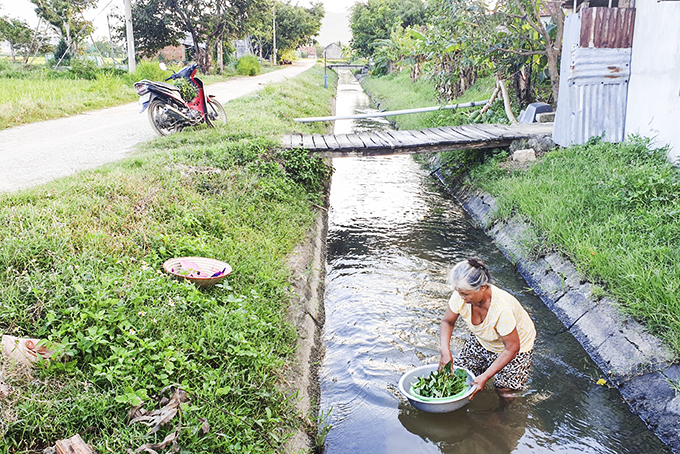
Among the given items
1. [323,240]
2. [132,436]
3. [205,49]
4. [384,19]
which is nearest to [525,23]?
[323,240]

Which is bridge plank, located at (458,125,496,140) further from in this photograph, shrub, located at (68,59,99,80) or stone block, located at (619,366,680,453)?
shrub, located at (68,59,99,80)

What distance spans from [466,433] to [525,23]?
8925 millimetres

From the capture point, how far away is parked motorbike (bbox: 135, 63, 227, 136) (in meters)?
8.16

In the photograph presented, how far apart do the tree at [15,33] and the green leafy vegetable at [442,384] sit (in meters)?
27.1

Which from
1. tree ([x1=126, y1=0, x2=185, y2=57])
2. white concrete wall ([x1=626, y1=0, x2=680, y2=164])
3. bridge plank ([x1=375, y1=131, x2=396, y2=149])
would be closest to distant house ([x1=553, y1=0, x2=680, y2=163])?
white concrete wall ([x1=626, y1=0, x2=680, y2=164])

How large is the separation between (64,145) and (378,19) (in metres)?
34.7

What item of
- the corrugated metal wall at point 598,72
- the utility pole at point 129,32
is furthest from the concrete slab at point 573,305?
the utility pole at point 129,32

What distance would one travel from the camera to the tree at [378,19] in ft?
116

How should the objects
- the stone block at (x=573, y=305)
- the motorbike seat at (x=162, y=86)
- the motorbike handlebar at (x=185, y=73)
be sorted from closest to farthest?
the stone block at (x=573, y=305)
the motorbike seat at (x=162, y=86)
the motorbike handlebar at (x=185, y=73)

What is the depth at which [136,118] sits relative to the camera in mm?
11000

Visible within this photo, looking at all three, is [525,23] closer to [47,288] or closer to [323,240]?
[323,240]

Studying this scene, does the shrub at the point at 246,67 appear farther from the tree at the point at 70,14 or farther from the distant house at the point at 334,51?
the distant house at the point at 334,51

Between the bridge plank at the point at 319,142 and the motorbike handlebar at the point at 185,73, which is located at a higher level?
the motorbike handlebar at the point at 185,73

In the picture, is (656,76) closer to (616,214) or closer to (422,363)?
(616,214)
